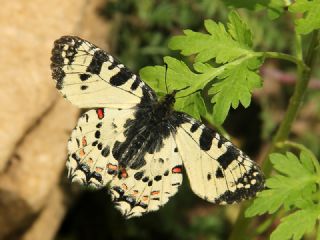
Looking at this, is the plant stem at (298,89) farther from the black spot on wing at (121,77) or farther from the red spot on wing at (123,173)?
the red spot on wing at (123,173)

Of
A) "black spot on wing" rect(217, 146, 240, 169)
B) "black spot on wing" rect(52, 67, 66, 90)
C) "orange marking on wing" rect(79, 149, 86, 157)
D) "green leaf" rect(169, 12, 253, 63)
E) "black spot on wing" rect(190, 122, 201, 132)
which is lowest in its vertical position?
"orange marking on wing" rect(79, 149, 86, 157)

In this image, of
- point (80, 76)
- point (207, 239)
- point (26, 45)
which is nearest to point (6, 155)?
point (26, 45)

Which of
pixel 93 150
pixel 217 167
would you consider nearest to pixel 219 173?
pixel 217 167

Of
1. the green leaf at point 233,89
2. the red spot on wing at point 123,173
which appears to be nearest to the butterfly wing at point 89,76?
the red spot on wing at point 123,173

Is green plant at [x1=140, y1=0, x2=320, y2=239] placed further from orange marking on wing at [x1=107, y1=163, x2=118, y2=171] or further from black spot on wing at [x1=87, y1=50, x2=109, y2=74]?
orange marking on wing at [x1=107, y1=163, x2=118, y2=171]

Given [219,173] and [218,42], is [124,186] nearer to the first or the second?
[219,173]

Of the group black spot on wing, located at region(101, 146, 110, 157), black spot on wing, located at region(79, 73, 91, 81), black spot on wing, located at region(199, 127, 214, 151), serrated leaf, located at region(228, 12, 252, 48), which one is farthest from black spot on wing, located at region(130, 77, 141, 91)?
serrated leaf, located at region(228, 12, 252, 48)
